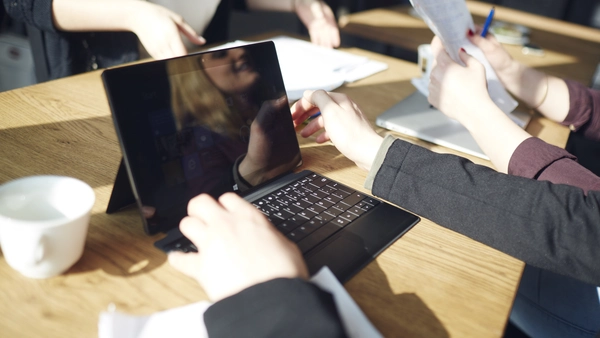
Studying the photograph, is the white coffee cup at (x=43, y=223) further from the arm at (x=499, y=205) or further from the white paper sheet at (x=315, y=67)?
the white paper sheet at (x=315, y=67)

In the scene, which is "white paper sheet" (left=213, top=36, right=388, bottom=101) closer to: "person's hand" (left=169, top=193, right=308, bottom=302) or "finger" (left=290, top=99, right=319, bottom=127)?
"finger" (left=290, top=99, right=319, bottom=127)

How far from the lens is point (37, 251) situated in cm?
42

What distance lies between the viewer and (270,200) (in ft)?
1.93

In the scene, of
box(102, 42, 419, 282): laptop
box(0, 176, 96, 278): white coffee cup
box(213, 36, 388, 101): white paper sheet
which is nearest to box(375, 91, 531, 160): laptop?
box(213, 36, 388, 101): white paper sheet

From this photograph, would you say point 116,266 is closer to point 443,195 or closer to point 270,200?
point 270,200

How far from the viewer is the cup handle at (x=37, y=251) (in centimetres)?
41

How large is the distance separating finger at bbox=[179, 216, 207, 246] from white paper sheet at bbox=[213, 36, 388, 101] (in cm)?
48

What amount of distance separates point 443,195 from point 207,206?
30 centimetres

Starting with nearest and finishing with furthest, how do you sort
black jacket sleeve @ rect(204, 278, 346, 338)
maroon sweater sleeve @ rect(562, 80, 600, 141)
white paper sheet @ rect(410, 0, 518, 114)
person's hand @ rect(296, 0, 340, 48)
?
black jacket sleeve @ rect(204, 278, 346, 338), white paper sheet @ rect(410, 0, 518, 114), maroon sweater sleeve @ rect(562, 80, 600, 141), person's hand @ rect(296, 0, 340, 48)

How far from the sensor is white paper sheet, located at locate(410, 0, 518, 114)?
0.82m

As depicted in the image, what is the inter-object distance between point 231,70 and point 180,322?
34cm

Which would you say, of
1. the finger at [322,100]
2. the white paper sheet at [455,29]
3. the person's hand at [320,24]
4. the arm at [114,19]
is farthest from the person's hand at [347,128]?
the person's hand at [320,24]

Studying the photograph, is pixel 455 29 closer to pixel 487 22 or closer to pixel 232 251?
pixel 487 22

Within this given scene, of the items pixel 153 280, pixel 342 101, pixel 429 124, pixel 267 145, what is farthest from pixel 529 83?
pixel 153 280
